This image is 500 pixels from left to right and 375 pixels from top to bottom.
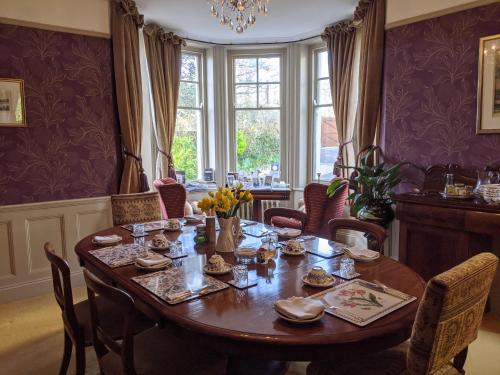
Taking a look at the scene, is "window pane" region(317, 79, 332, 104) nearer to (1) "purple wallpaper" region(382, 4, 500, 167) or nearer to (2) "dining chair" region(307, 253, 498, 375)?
(1) "purple wallpaper" region(382, 4, 500, 167)

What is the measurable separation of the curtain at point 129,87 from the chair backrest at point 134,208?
772mm

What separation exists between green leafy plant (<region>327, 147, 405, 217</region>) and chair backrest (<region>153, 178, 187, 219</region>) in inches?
60.7

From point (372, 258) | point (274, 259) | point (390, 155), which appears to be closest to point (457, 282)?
point (372, 258)

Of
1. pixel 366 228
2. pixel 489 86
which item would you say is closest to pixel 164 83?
pixel 366 228

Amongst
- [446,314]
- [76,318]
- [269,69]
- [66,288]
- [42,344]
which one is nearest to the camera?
[446,314]

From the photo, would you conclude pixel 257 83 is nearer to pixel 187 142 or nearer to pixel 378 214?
pixel 187 142

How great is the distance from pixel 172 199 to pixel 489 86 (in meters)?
3.02

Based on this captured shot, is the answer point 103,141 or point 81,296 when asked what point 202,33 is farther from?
point 81,296

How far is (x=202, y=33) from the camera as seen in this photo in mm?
4613

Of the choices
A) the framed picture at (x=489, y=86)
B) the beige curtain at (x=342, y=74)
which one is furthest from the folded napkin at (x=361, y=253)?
the beige curtain at (x=342, y=74)

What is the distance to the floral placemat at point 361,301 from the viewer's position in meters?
1.36

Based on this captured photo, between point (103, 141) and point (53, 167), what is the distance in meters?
0.51

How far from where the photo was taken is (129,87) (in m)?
3.82

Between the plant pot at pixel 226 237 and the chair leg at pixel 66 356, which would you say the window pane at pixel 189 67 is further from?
the chair leg at pixel 66 356
